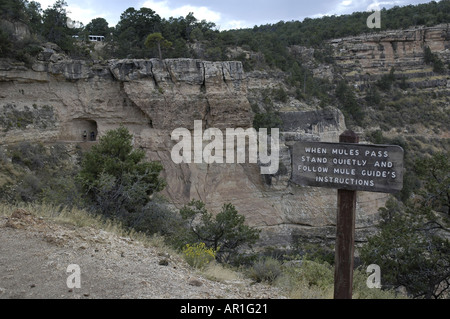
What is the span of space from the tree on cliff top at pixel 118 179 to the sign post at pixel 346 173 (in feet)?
19.6

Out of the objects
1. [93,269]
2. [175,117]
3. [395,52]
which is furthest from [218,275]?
[395,52]

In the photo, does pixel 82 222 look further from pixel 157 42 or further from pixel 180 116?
pixel 157 42

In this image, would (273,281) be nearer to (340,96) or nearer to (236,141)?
(236,141)

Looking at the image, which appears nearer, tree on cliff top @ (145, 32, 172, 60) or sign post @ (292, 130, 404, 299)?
sign post @ (292, 130, 404, 299)

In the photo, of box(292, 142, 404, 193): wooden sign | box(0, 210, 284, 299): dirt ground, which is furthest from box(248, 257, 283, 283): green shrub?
box(292, 142, 404, 193): wooden sign

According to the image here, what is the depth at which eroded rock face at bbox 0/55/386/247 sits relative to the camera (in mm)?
23297

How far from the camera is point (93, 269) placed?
5797 mm

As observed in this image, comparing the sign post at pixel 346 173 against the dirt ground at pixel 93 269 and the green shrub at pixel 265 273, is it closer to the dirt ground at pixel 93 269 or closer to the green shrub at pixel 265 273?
the dirt ground at pixel 93 269

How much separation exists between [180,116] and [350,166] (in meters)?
19.6

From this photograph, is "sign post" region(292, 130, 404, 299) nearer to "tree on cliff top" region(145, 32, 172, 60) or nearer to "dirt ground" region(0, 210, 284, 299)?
"dirt ground" region(0, 210, 284, 299)

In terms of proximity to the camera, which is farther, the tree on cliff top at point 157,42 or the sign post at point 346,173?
the tree on cliff top at point 157,42

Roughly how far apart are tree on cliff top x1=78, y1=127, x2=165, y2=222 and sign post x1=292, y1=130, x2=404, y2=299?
5.97m

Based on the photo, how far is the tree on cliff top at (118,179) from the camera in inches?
410

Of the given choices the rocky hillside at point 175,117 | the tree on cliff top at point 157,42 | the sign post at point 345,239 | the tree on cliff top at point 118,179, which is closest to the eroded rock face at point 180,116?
the rocky hillside at point 175,117
